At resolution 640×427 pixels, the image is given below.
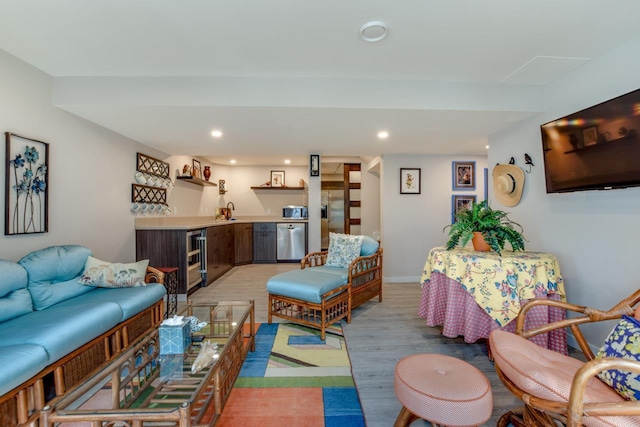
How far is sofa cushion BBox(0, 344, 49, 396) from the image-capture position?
1.24m

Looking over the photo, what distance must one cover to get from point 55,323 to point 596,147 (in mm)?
3648

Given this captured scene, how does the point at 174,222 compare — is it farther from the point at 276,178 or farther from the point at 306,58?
the point at 306,58

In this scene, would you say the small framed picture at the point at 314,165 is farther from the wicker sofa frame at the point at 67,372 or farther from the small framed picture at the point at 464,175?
the wicker sofa frame at the point at 67,372

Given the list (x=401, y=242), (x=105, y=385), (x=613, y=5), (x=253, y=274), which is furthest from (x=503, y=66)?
(x=253, y=274)

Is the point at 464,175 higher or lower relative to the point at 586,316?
higher

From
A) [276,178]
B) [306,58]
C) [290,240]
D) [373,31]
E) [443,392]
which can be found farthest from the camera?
[276,178]

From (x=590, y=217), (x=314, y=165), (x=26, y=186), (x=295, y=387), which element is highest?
(x=314, y=165)

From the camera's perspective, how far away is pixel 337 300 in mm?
2609

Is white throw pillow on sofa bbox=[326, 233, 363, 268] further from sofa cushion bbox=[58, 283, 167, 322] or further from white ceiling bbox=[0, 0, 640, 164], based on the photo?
sofa cushion bbox=[58, 283, 167, 322]

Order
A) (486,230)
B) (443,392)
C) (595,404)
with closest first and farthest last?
(595,404), (443,392), (486,230)

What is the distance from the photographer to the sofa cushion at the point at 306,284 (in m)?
2.43

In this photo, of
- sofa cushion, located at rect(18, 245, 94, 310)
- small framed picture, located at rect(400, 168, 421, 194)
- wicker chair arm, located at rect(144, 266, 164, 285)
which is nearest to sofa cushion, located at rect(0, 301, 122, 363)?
sofa cushion, located at rect(18, 245, 94, 310)

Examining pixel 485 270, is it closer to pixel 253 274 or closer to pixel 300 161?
pixel 253 274

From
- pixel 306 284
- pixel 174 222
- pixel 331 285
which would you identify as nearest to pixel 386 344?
pixel 331 285
